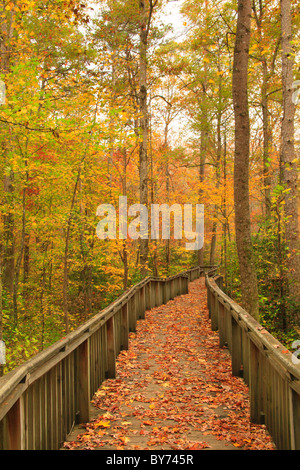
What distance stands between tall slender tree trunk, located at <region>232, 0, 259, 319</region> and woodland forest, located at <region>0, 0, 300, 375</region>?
0.9 inches

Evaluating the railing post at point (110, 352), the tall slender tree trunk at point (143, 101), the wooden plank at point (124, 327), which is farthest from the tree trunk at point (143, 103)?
the railing post at point (110, 352)

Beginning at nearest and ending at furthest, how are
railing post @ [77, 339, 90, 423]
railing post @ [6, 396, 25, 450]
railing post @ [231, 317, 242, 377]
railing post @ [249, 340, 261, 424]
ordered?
railing post @ [6, 396, 25, 450] → railing post @ [249, 340, 261, 424] → railing post @ [77, 339, 90, 423] → railing post @ [231, 317, 242, 377]

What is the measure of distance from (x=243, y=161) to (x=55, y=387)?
6.20 m

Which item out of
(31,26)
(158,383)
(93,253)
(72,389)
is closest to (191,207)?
(93,253)

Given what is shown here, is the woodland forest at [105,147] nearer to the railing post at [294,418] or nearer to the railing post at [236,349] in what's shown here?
the railing post at [236,349]

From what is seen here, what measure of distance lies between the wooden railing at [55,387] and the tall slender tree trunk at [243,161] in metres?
3.15

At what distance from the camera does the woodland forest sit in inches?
321

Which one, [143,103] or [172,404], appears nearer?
[172,404]

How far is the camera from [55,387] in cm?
349

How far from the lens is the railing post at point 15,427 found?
7.88 ft

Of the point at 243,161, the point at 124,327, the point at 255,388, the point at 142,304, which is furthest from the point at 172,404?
the point at 142,304

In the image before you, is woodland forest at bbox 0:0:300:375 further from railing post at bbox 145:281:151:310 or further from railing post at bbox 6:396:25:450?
railing post at bbox 6:396:25:450

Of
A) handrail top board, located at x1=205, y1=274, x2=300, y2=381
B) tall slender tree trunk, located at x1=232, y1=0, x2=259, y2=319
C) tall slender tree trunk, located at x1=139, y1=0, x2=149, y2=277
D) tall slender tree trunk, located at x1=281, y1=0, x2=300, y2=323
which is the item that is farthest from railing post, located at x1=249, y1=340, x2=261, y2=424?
tall slender tree trunk, located at x1=139, y1=0, x2=149, y2=277

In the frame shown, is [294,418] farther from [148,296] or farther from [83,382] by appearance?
[148,296]
